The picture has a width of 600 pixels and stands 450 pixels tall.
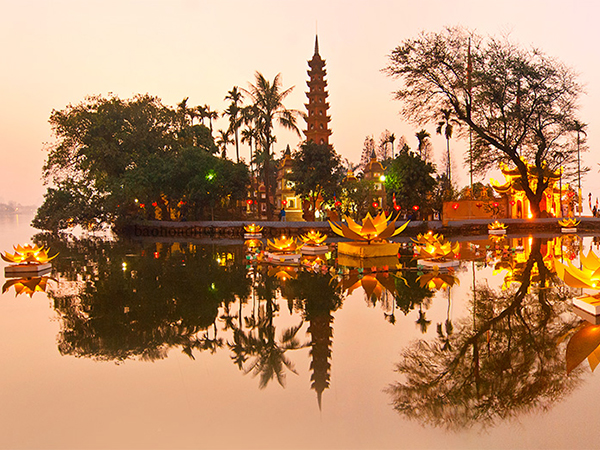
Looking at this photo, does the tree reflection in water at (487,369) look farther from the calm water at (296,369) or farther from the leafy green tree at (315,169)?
the leafy green tree at (315,169)

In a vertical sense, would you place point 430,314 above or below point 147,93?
below

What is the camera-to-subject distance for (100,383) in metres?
5.48

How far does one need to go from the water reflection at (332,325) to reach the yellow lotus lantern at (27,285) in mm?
556

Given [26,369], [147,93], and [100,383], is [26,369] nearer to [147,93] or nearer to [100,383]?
[100,383]

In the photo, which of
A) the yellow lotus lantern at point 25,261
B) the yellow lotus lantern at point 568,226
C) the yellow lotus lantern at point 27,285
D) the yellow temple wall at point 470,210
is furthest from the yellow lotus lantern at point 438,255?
the yellow temple wall at point 470,210

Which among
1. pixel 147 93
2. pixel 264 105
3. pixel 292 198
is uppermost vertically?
pixel 147 93

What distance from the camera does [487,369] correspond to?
5.62 meters

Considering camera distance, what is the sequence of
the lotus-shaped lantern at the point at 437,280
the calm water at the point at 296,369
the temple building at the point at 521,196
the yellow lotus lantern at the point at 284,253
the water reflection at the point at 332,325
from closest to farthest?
the calm water at the point at 296,369, the water reflection at the point at 332,325, the lotus-shaped lantern at the point at 437,280, the yellow lotus lantern at the point at 284,253, the temple building at the point at 521,196

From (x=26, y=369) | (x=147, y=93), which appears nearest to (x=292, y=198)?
(x=147, y=93)

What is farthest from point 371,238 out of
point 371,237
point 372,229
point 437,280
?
point 437,280

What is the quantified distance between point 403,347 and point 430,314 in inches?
83.6

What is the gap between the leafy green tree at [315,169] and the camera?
120 ft

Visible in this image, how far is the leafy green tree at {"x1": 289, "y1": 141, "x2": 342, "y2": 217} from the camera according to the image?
36.5 metres

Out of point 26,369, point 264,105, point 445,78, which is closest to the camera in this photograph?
point 26,369
